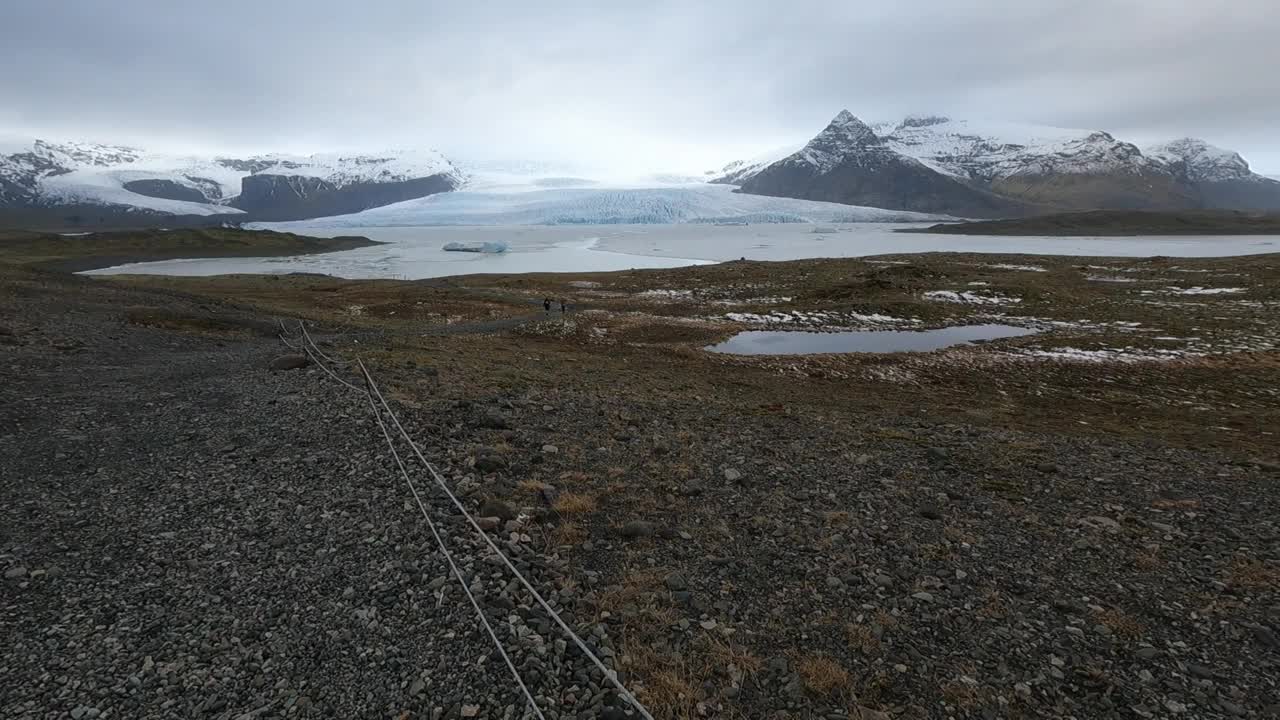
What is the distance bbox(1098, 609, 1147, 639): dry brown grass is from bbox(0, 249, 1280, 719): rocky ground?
0.04m

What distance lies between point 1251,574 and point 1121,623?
304 centimetres

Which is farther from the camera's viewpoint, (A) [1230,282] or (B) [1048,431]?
(A) [1230,282]

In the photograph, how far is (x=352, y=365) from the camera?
18609mm

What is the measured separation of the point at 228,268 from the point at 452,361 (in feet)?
320

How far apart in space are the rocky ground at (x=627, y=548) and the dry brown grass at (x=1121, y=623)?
0.04 meters

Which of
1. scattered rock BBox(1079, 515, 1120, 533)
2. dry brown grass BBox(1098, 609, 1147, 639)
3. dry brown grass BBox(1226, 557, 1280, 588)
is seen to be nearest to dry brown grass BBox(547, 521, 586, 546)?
dry brown grass BBox(1098, 609, 1147, 639)

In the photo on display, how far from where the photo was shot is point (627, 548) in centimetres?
900

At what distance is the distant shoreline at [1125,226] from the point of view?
545ft

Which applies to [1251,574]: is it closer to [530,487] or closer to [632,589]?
[632,589]

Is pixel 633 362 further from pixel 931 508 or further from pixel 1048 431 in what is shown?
pixel 931 508

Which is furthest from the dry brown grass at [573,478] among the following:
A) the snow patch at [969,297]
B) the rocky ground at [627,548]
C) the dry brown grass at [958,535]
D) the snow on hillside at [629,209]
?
the snow on hillside at [629,209]

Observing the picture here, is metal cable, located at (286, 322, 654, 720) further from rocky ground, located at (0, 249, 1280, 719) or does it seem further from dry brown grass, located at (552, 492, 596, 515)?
dry brown grass, located at (552, 492, 596, 515)

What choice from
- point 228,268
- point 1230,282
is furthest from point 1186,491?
point 228,268

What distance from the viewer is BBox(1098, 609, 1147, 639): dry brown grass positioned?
741 centimetres
